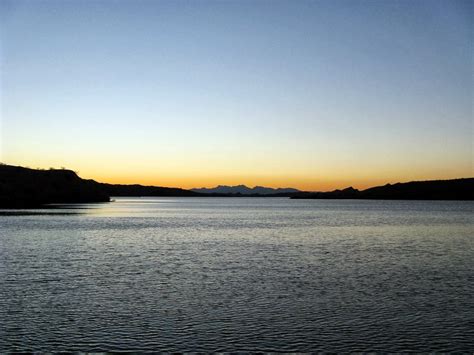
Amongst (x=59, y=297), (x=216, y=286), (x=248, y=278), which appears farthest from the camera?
(x=248, y=278)

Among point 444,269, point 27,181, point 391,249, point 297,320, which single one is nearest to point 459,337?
point 297,320

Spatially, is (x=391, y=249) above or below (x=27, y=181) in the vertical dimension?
below

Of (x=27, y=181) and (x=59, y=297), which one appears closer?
(x=59, y=297)

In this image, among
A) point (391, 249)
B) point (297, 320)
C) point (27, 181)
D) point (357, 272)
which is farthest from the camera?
point (27, 181)

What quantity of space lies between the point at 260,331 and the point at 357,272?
1596 centimetres

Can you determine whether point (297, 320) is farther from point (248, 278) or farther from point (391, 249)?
point (391, 249)

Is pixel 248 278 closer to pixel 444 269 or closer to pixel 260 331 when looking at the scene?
pixel 260 331

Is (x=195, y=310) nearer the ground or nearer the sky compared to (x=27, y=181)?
nearer the ground

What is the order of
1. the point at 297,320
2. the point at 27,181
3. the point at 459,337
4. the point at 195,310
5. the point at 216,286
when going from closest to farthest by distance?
the point at 459,337 → the point at 297,320 → the point at 195,310 → the point at 216,286 → the point at 27,181

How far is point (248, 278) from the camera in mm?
30109

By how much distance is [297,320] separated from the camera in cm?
2006

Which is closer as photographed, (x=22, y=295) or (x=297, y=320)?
(x=297, y=320)

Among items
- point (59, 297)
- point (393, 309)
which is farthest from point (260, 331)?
point (59, 297)

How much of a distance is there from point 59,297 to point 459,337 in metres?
17.8
